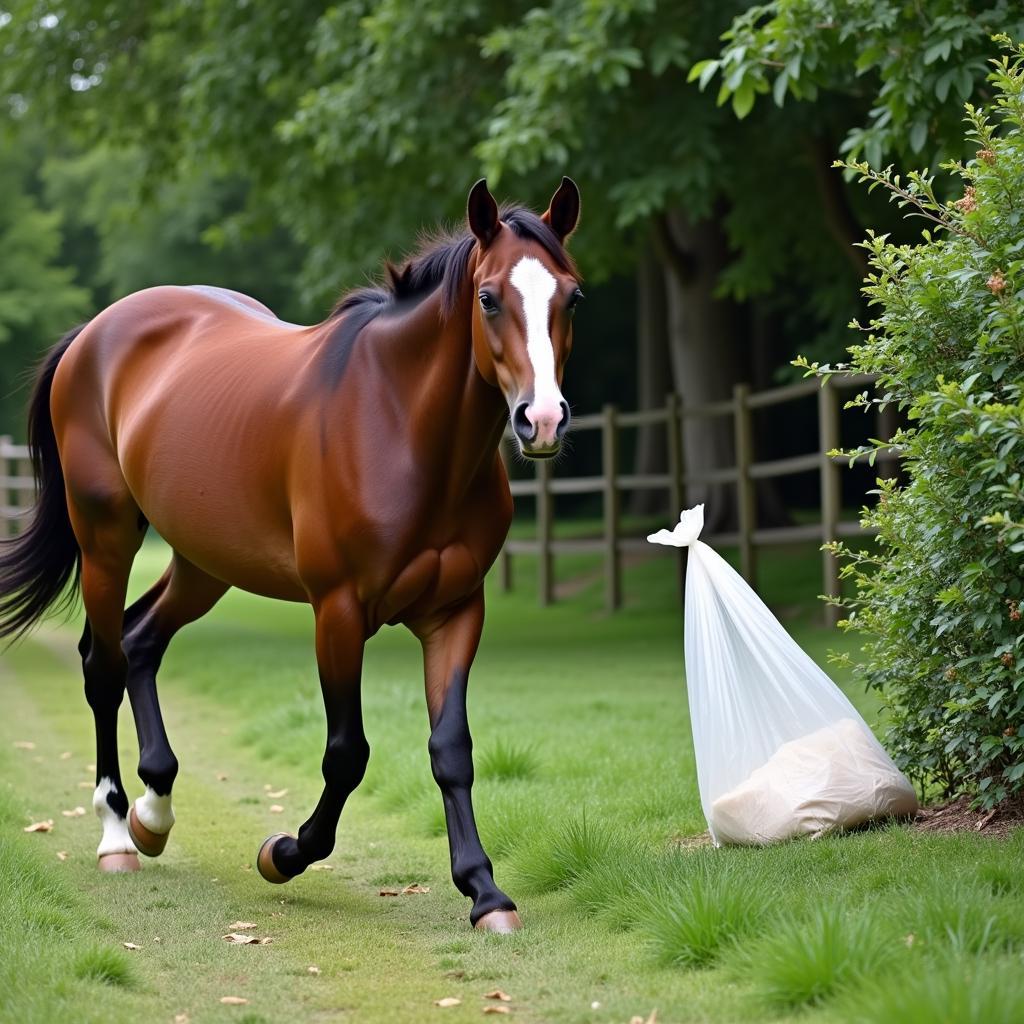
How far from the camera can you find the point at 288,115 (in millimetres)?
14992

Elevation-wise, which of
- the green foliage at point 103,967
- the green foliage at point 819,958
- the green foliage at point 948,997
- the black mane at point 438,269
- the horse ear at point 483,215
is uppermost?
the horse ear at point 483,215

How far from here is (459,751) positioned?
5.00 meters

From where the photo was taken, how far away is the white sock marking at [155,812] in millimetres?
5988

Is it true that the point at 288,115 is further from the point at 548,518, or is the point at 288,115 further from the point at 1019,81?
the point at 1019,81

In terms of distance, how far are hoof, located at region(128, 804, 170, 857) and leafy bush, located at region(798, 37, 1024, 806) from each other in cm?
286

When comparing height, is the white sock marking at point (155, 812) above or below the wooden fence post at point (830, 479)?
below

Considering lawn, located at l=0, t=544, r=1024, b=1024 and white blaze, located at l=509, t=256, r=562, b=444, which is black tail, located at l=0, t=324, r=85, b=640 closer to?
lawn, located at l=0, t=544, r=1024, b=1024

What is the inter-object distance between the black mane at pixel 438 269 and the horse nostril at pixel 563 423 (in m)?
0.59

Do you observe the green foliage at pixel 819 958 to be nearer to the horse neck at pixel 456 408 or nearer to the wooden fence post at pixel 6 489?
the horse neck at pixel 456 408

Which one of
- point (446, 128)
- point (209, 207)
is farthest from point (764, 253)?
point (209, 207)

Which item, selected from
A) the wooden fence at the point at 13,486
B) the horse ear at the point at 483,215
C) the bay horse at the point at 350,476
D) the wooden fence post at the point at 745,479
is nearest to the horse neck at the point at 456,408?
the bay horse at the point at 350,476

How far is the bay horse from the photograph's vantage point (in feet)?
15.8

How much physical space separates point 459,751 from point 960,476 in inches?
71.7

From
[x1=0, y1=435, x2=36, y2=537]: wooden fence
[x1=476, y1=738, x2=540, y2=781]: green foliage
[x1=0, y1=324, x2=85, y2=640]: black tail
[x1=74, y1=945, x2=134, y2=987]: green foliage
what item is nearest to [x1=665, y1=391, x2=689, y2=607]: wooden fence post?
[x1=476, y1=738, x2=540, y2=781]: green foliage
